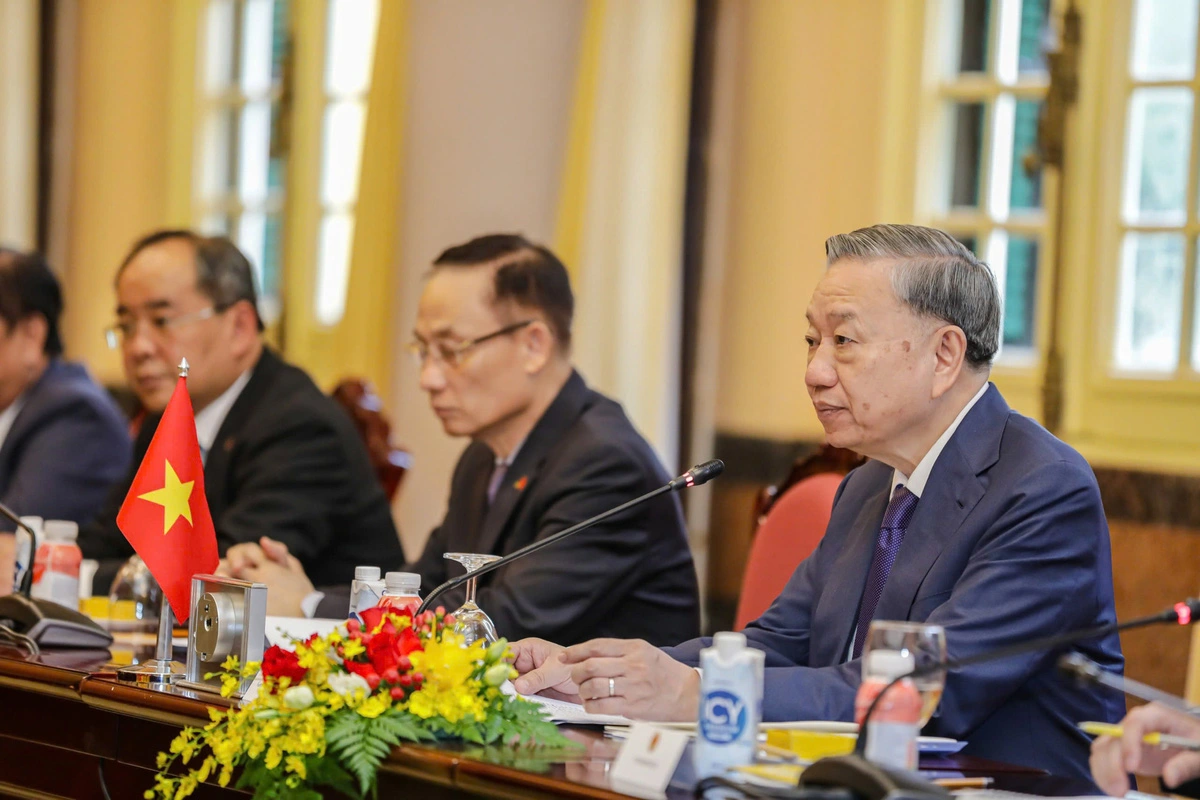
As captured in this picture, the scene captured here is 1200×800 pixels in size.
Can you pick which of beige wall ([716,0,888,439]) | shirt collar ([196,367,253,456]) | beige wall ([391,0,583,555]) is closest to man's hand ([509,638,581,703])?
shirt collar ([196,367,253,456])

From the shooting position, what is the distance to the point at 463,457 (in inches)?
125

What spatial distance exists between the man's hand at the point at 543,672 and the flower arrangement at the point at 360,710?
251 millimetres

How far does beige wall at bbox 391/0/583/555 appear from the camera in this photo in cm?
489

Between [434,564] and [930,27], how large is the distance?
2.05 meters

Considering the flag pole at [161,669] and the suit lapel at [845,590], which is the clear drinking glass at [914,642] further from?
the flag pole at [161,669]

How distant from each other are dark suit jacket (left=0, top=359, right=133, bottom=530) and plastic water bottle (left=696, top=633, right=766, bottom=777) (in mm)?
2567

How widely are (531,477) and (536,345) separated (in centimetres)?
28

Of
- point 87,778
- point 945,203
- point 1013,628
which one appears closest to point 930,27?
point 945,203

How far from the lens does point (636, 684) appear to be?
1.75 meters

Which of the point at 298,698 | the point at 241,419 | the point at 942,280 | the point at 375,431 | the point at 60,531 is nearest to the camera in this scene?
the point at 298,698

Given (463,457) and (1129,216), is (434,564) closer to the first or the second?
(463,457)

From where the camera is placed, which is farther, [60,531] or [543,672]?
[60,531]

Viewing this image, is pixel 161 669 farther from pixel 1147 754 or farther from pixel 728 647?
pixel 1147 754

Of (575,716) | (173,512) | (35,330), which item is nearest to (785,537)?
(575,716)
